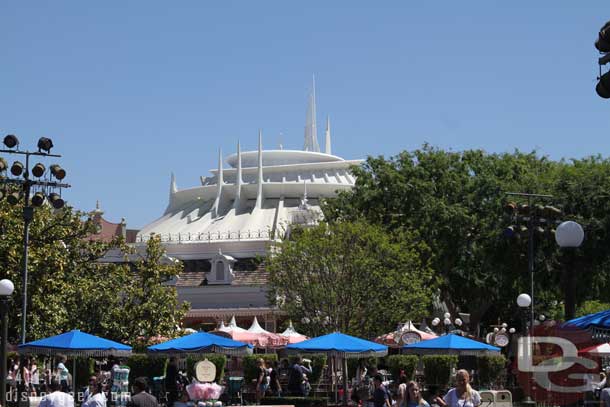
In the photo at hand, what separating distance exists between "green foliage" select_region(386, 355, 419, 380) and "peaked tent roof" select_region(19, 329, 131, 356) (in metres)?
10.9

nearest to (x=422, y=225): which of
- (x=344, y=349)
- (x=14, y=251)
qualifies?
(x=14, y=251)

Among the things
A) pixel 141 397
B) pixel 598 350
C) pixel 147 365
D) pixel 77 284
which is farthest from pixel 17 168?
pixel 598 350

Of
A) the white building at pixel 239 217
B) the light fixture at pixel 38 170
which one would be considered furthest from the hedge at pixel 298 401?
the white building at pixel 239 217

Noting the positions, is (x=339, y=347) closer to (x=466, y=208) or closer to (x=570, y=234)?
(x=570, y=234)

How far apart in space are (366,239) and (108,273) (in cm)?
1128

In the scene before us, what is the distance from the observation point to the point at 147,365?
37406 mm

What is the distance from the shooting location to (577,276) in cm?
4781

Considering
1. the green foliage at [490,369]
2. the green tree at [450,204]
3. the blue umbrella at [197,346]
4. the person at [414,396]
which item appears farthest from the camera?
the green tree at [450,204]

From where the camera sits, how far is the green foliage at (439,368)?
1407 inches

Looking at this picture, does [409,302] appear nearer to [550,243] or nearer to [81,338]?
[550,243]

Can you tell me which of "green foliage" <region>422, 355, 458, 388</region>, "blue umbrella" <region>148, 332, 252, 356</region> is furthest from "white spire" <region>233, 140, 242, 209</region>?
"blue umbrella" <region>148, 332, 252, 356</region>

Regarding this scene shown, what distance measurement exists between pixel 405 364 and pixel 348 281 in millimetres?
11760

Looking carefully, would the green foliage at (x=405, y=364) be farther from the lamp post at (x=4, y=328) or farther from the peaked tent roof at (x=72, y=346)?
the lamp post at (x=4, y=328)

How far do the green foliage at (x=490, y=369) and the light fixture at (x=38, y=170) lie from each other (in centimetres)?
1374
